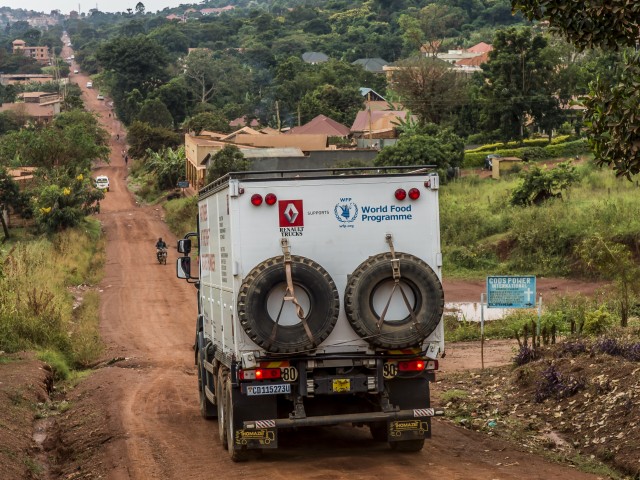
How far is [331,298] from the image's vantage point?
12.0m

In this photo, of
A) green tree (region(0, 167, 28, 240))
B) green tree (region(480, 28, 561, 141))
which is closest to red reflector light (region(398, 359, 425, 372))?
green tree (region(0, 167, 28, 240))

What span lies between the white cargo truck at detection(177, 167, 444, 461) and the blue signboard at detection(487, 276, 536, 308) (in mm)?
6642

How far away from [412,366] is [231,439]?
7.78 feet

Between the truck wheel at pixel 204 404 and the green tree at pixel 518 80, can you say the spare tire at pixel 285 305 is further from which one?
the green tree at pixel 518 80

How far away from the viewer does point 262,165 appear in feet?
198

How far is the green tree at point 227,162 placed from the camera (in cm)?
5781

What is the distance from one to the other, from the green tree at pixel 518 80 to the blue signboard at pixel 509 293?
43.9m

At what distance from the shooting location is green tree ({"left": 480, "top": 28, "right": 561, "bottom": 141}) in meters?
62.0

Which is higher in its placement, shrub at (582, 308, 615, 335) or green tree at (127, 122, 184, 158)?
green tree at (127, 122, 184, 158)

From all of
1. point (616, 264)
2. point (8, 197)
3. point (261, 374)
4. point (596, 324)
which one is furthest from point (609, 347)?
point (8, 197)

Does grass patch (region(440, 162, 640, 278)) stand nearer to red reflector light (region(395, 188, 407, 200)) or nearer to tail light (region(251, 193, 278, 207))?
red reflector light (region(395, 188, 407, 200))

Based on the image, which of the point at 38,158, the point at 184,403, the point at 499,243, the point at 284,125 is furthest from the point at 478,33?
the point at 184,403

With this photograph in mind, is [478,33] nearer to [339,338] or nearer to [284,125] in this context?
[284,125]

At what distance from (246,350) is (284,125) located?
321 feet
